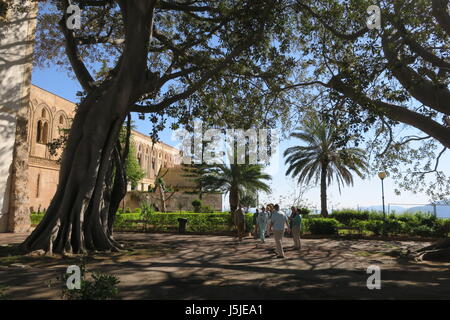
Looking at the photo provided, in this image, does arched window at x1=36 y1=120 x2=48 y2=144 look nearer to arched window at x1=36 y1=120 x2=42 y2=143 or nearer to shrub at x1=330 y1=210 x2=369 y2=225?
arched window at x1=36 y1=120 x2=42 y2=143

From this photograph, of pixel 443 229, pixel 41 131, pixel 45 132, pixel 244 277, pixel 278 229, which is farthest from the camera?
pixel 45 132

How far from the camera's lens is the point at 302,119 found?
14344 millimetres

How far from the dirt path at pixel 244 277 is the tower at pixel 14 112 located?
10.3 meters

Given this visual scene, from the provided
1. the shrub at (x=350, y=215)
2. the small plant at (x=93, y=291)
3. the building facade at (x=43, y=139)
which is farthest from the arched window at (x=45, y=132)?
the small plant at (x=93, y=291)

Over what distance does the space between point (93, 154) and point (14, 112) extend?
9.47 metres

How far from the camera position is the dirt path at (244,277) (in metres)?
5.92

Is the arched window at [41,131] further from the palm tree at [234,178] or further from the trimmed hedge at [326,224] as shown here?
the palm tree at [234,178]

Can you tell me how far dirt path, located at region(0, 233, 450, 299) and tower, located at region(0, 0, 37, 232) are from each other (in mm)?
10277

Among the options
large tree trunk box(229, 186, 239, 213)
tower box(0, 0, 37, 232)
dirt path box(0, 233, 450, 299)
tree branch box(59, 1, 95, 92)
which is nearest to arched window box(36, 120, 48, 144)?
tower box(0, 0, 37, 232)

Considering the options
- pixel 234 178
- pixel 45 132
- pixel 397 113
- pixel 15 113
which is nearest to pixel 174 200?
pixel 45 132

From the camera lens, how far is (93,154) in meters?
11.0

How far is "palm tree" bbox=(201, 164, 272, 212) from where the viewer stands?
2550cm

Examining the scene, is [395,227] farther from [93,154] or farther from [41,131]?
[41,131]
